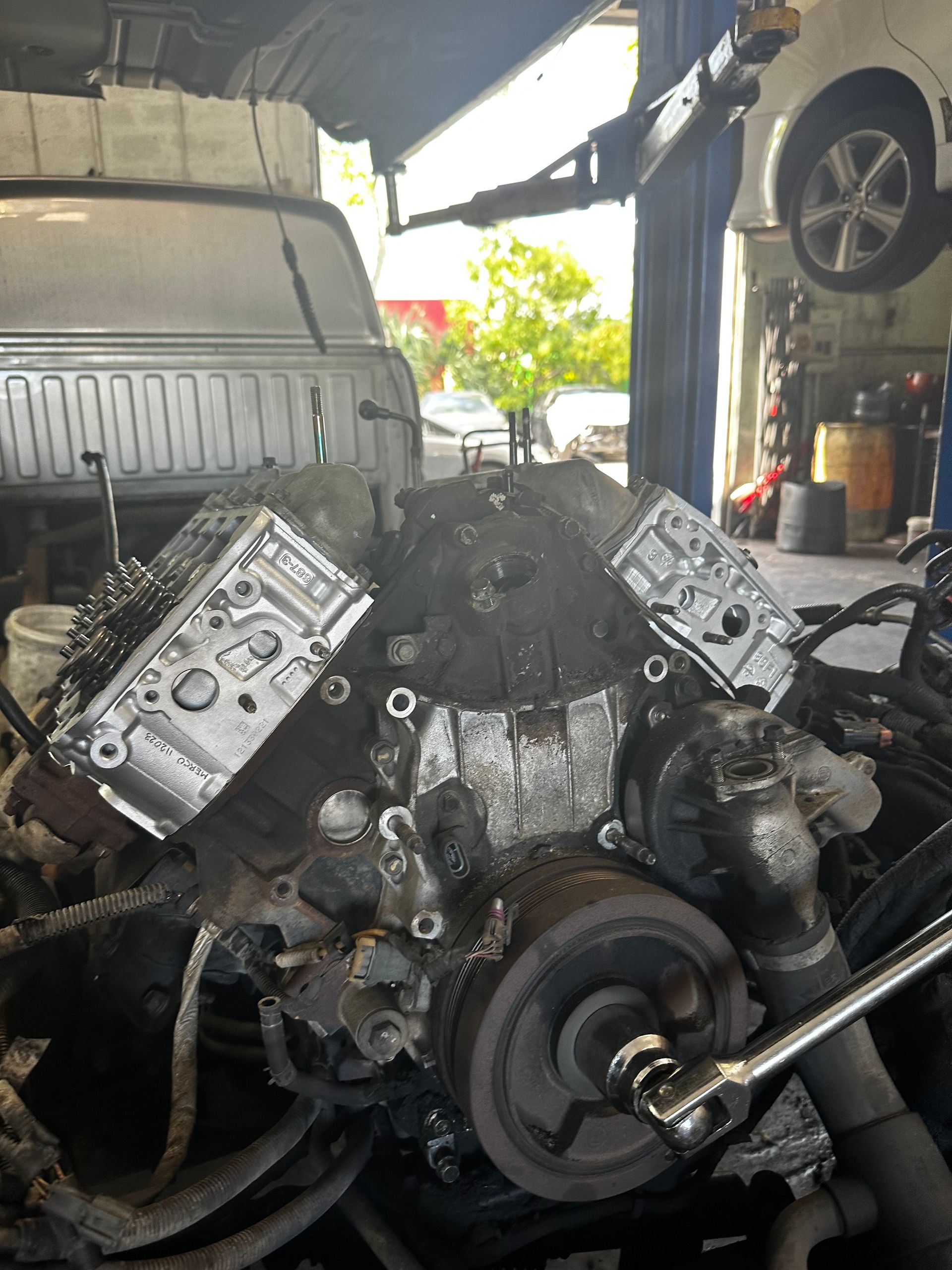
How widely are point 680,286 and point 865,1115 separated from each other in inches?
100

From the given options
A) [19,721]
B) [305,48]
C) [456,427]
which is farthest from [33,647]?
[456,427]

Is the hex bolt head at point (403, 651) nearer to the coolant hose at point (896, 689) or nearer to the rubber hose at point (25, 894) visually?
the rubber hose at point (25, 894)

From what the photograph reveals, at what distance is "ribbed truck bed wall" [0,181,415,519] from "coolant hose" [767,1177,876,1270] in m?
2.19

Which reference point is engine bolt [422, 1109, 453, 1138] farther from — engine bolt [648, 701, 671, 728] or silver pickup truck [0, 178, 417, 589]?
silver pickup truck [0, 178, 417, 589]

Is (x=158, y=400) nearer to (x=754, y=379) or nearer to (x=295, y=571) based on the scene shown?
(x=295, y=571)

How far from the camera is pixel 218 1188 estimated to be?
4.49 feet

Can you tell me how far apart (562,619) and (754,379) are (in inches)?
283

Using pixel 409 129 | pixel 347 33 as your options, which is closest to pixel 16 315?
pixel 347 33

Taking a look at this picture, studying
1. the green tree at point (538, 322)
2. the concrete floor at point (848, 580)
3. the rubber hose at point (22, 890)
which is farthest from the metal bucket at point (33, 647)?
the green tree at point (538, 322)

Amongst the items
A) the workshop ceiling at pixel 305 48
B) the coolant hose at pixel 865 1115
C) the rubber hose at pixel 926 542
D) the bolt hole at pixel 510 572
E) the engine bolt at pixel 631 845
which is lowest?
the coolant hose at pixel 865 1115

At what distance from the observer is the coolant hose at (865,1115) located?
127 cm

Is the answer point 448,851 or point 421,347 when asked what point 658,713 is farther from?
point 421,347

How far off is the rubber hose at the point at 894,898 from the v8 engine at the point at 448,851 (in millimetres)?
114

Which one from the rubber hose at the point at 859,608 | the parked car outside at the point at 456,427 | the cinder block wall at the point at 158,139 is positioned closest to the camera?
the rubber hose at the point at 859,608
